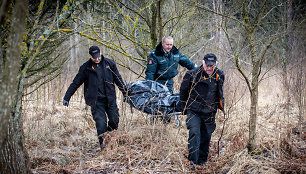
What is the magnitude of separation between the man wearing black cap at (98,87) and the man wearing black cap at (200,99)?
3.84ft

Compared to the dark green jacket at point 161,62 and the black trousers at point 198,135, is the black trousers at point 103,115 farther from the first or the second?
the black trousers at point 198,135

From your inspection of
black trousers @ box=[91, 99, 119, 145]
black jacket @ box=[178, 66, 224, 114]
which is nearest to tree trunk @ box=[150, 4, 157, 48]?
black trousers @ box=[91, 99, 119, 145]

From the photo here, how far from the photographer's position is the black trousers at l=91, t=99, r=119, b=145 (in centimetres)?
451

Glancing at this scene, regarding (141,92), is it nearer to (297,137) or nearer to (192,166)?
(192,166)

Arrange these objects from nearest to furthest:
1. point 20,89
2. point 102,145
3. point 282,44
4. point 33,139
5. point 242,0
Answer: point 20,89 → point 242,0 → point 102,145 → point 33,139 → point 282,44

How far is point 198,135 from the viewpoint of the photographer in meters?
3.79

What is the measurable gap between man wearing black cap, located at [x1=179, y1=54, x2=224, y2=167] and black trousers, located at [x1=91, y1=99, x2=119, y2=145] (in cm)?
137

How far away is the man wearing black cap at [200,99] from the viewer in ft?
12.4

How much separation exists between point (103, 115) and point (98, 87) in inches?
20.0

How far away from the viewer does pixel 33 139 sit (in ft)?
15.9

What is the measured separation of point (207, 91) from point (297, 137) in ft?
7.08

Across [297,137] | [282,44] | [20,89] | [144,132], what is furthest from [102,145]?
[282,44]

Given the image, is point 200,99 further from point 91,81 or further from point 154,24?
point 154,24

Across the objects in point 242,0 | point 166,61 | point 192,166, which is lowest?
point 192,166
